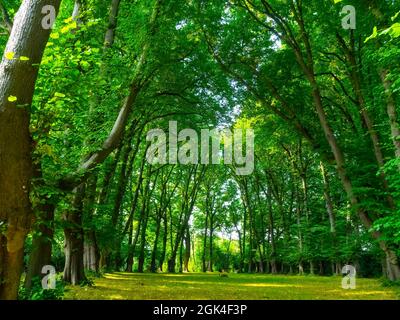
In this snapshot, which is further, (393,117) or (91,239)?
(91,239)

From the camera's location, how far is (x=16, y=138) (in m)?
5.19

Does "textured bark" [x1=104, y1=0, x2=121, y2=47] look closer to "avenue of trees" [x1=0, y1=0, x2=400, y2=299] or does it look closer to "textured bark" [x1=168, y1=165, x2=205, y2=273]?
"avenue of trees" [x1=0, y1=0, x2=400, y2=299]

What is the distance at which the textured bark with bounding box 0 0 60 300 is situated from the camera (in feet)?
16.8

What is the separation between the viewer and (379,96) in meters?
13.3

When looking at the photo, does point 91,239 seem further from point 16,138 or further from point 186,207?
point 186,207

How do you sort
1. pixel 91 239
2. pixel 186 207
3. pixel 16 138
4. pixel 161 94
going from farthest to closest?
pixel 186 207, pixel 91 239, pixel 161 94, pixel 16 138

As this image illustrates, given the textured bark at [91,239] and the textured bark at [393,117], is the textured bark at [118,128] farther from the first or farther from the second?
the textured bark at [393,117]

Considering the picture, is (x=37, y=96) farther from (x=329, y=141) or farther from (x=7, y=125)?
(x=329, y=141)

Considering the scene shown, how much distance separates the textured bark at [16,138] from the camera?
511 centimetres

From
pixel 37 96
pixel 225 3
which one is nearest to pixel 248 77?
pixel 225 3

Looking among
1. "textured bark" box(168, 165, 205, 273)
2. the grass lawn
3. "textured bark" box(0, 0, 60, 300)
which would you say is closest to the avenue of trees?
"textured bark" box(0, 0, 60, 300)

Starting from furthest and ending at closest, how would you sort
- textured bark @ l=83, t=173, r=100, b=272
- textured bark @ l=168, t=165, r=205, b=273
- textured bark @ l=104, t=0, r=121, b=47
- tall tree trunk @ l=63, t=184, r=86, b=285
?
textured bark @ l=168, t=165, r=205, b=273
textured bark @ l=83, t=173, r=100, b=272
tall tree trunk @ l=63, t=184, r=86, b=285
textured bark @ l=104, t=0, r=121, b=47

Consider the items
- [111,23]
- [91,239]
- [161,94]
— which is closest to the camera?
[111,23]

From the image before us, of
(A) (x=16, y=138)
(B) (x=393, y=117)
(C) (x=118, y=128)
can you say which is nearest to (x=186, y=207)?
(B) (x=393, y=117)
